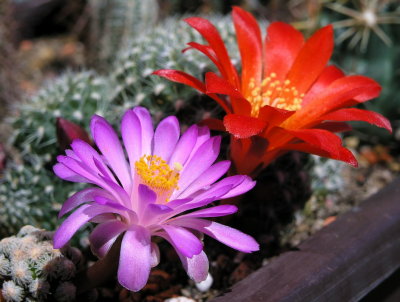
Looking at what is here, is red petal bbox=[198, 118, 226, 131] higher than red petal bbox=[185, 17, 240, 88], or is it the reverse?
red petal bbox=[185, 17, 240, 88]

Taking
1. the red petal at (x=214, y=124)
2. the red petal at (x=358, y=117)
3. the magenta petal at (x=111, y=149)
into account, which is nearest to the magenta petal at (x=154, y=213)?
the magenta petal at (x=111, y=149)

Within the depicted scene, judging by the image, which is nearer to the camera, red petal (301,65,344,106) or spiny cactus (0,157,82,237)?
red petal (301,65,344,106)

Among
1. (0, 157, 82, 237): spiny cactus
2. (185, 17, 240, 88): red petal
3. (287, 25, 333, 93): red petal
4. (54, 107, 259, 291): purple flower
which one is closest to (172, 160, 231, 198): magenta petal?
(54, 107, 259, 291): purple flower

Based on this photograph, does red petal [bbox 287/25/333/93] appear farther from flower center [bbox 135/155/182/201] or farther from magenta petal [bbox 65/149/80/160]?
magenta petal [bbox 65/149/80/160]

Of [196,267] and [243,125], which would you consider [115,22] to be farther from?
[196,267]

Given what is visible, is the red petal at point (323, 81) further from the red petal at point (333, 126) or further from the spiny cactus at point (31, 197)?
the spiny cactus at point (31, 197)

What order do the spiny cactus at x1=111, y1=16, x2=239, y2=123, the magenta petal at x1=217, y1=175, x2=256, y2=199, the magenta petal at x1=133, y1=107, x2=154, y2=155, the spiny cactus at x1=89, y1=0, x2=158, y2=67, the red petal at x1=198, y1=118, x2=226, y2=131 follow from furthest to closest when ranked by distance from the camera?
the spiny cactus at x1=89, y1=0, x2=158, y2=67 → the spiny cactus at x1=111, y1=16, x2=239, y2=123 → the red petal at x1=198, y1=118, x2=226, y2=131 → the magenta petal at x1=133, y1=107, x2=154, y2=155 → the magenta petal at x1=217, y1=175, x2=256, y2=199

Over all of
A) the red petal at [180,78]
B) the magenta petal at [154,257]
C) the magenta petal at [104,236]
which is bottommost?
the magenta petal at [154,257]

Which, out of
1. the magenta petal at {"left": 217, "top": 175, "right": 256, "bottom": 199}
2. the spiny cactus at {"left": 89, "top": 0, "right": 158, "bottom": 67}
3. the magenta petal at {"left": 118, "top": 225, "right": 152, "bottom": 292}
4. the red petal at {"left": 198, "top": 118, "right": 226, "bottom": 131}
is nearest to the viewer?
the magenta petal at {"left": 118, "top": 225, "right": 152, "bottom": 292}
